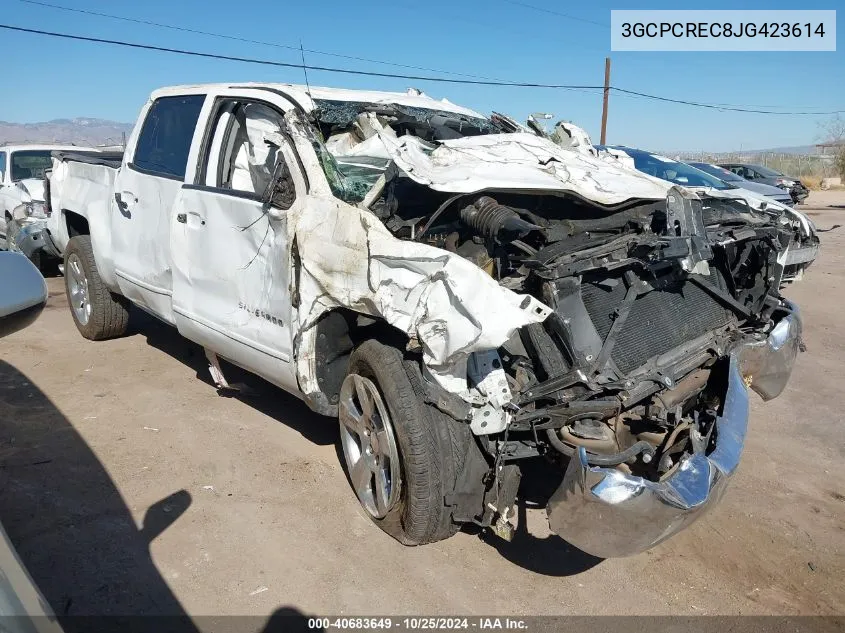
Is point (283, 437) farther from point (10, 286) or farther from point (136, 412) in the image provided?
point (10, 286)

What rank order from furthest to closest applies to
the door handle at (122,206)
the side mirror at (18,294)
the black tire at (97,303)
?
the black tire at (97,303), the door handle at (122,206), the side mirror at (18,294)

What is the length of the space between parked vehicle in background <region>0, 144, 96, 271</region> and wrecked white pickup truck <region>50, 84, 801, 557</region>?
414 centimetres

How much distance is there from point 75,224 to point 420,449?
496 cm

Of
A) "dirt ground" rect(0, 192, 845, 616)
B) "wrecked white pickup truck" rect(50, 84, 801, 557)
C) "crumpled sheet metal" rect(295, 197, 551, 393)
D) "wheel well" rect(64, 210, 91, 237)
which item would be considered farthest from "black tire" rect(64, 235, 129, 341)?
"crumpled sheet metal" rect(295, 197, 551, 393)

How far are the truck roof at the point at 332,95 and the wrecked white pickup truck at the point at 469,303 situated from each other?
0.11 ft

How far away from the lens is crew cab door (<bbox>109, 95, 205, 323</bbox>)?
14.5 feet

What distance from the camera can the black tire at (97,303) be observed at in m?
5.76

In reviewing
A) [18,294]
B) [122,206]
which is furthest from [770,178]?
[18,294]

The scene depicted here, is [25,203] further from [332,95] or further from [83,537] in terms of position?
[83,537]

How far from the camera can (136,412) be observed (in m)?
4.59

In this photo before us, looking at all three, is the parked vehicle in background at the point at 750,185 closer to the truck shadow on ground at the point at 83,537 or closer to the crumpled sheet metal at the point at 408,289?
the crumpled sheet metal at the point at 408,289

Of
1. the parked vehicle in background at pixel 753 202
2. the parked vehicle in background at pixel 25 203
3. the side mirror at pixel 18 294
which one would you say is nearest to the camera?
the side mirror at pixel 18 294

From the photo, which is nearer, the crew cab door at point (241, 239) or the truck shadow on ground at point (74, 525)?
the truck shadow on ground at point (74, 525)

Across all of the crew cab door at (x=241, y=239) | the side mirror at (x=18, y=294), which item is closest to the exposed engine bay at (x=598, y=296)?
the crew cab door at (x=241, y=239)
